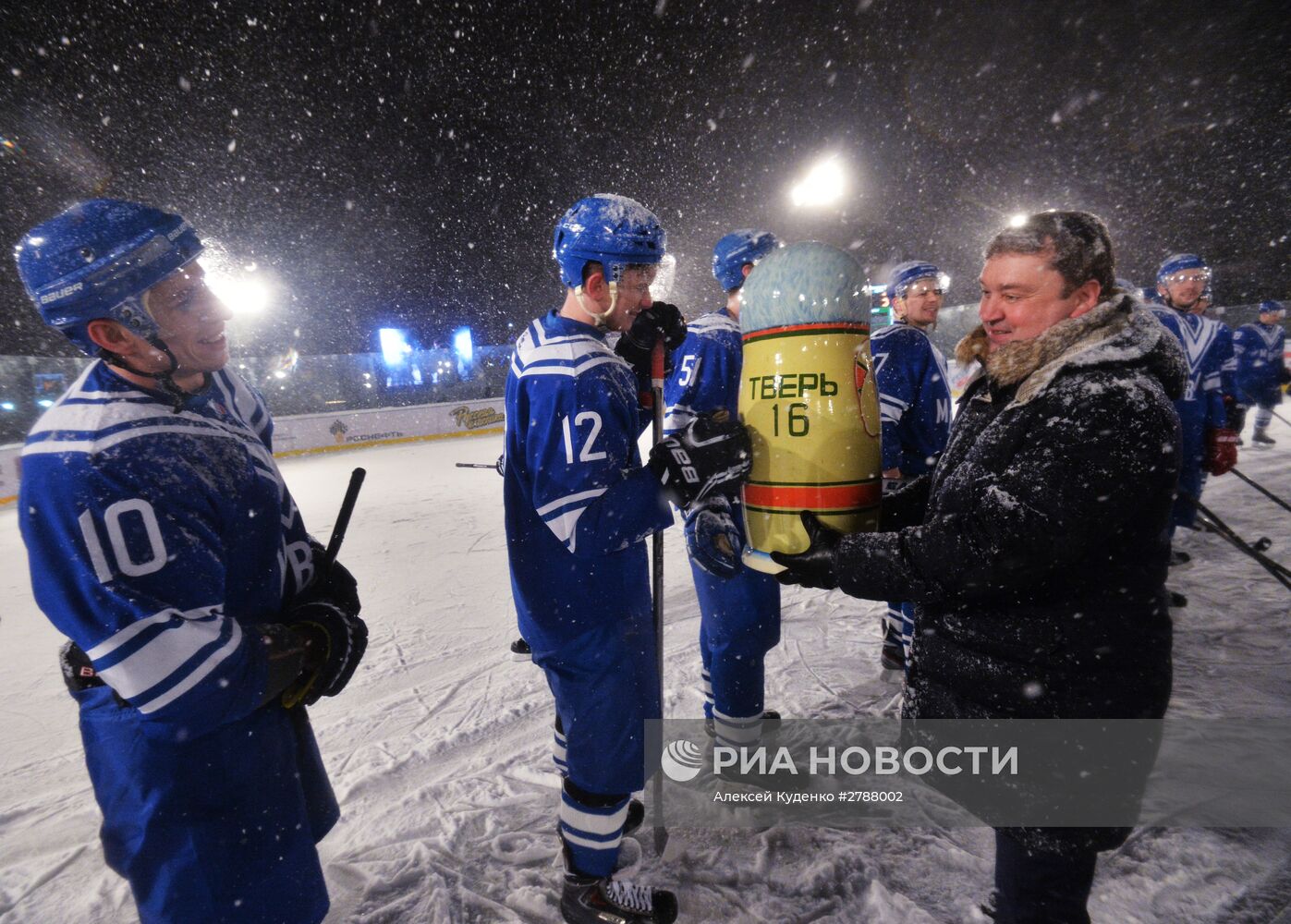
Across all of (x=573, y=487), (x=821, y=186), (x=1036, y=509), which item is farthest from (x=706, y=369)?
(x=821, y=186)

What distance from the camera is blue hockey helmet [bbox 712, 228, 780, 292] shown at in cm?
304

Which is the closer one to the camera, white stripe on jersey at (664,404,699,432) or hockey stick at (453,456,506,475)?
hockey stick at (453,456,506,475)

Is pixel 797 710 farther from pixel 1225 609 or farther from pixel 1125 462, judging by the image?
pixel 1225 609

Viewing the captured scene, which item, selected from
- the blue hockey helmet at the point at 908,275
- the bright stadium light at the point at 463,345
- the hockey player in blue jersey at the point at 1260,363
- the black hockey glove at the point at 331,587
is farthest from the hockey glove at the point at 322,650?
the bright stadium light at the point at 463,345

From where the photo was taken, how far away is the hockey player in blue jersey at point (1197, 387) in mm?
4453

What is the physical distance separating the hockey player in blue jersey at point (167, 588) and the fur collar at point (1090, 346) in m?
1.92

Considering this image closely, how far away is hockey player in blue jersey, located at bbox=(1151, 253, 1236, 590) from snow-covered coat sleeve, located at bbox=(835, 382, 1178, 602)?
4.30 metres

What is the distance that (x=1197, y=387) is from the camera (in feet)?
15.1

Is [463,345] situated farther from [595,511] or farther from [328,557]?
[595,511]

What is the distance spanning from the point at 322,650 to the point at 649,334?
1659mm

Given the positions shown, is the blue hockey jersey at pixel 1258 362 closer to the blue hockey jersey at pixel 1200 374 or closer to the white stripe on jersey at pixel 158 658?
the blue hockey jersey at pixel 1200 374

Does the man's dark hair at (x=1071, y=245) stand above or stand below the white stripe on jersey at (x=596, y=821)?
above

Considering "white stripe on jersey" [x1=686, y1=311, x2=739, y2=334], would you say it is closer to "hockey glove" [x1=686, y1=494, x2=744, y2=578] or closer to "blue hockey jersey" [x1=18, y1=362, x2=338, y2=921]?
"hockey glove" [x1=686, y1=494, x2=744, y2=578]

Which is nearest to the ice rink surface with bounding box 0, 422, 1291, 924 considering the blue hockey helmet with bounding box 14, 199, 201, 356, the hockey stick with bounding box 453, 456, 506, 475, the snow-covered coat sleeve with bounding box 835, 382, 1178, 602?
the hockey stick with bounding box 453, 456, 506, 475
